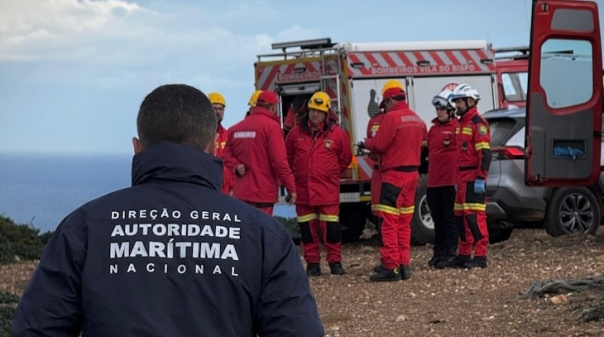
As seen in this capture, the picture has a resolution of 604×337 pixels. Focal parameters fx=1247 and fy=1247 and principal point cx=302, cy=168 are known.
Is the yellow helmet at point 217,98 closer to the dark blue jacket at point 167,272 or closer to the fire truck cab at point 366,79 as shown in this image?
the fire truck cab at point 366,79

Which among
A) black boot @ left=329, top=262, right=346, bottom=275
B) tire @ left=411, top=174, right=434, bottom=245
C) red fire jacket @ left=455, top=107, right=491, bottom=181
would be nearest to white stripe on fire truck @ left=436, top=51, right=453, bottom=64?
tire @ left=411, top=174, right=434, bottom=245

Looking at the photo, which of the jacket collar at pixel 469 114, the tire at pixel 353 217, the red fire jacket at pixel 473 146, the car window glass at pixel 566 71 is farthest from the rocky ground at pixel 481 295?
the tire at pixel 353 217

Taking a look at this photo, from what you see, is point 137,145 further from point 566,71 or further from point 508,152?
point 508,152

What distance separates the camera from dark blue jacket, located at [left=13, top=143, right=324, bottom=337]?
2.69m

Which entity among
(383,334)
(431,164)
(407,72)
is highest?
(407,72)

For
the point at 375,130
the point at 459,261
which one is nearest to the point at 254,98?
the point at 375,130

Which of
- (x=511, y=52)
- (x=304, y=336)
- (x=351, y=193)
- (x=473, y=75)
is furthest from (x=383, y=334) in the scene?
(x=511, y=52)

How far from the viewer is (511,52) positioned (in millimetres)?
16469

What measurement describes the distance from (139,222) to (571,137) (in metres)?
8.71

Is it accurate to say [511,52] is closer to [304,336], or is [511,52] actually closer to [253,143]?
[253,143]

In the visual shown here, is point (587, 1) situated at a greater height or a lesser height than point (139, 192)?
greater

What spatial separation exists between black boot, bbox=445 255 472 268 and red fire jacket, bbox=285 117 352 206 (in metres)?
1.22

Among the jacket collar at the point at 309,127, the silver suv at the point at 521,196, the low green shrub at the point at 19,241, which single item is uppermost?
the jacket collar at the point at 309,127

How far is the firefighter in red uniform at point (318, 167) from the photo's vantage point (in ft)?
37.2
